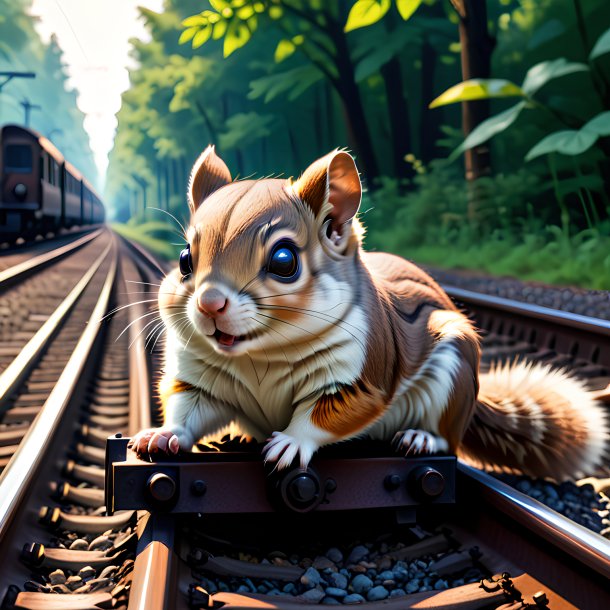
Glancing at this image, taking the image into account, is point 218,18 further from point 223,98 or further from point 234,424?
point 223,98

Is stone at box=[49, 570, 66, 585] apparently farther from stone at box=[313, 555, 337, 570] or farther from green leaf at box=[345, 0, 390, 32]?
green leaf at box=[345, 0, 390, 32]

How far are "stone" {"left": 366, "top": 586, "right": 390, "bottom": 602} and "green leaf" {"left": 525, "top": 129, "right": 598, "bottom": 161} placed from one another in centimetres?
869

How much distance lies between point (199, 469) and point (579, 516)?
4.93 ft

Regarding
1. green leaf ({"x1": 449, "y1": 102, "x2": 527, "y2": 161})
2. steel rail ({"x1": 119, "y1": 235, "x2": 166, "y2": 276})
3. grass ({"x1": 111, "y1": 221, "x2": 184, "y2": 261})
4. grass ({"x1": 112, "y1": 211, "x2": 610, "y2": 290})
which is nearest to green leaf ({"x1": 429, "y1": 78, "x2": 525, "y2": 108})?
green leaf ({"x1": 449, "y1": 102, "x2": 527, "y2": 161})

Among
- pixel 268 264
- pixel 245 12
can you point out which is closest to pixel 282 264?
pixel 268 264

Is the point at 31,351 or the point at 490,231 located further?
the point at 490,231

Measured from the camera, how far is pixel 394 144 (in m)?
16.2

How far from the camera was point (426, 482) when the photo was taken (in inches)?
81.3

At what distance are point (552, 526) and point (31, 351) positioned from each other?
4.36m

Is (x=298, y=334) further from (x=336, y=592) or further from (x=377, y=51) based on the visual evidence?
(x=377, y=51)

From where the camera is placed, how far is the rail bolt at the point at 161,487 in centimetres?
193

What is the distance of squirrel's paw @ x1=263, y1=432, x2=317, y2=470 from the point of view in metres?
→ 1.85

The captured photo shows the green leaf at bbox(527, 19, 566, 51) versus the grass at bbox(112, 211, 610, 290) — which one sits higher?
the green leaf at bbox(527, 19, 566, 51)

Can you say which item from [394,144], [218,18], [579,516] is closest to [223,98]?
[394,144]
